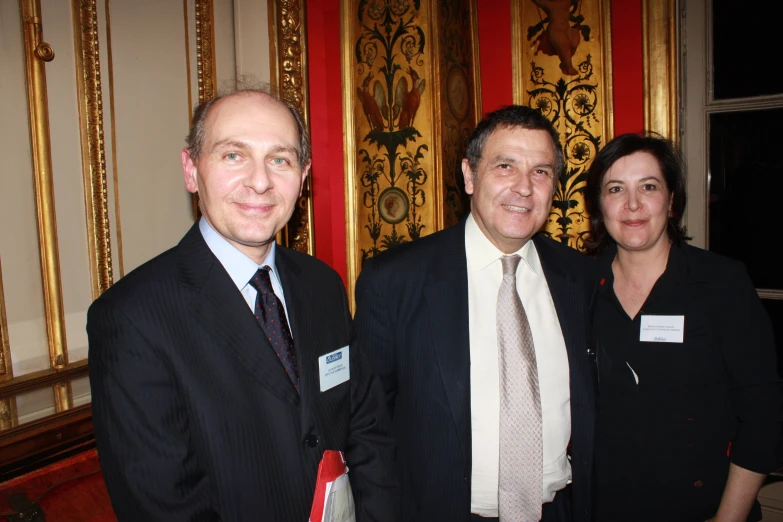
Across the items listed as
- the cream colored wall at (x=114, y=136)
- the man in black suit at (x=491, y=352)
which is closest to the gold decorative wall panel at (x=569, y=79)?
the man in black suit at (x=491, y=352)

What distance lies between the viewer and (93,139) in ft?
7.09

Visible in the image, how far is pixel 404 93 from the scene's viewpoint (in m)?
2.74

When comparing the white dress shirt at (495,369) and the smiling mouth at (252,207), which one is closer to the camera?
the smiling mouth at (252,207)

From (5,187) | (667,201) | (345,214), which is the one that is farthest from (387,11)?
(5,187)

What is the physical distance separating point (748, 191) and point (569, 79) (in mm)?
1107

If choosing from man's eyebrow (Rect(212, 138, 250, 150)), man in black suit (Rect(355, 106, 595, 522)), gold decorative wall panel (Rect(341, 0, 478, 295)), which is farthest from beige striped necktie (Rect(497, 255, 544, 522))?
gold decorative wall panel (Rect(341, 0, 478, 295))

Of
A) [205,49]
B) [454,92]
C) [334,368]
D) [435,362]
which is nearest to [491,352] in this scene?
[435,362]

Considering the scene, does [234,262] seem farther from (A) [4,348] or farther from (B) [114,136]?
(B) [114,136]

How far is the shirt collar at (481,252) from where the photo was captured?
5.44 feet

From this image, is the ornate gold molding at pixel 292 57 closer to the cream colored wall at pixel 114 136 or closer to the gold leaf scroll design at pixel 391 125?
the cream colored wall at pixel 114 136

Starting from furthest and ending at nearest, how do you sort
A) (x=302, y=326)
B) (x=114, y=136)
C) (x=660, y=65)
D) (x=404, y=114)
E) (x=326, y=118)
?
(x=326, y=118), (x=404, y=114), (x=660, y=65), (x=114, y=136), (x=302, y=326)

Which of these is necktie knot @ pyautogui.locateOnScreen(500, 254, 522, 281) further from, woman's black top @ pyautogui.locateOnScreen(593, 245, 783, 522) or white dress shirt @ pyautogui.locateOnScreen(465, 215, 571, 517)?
woman's black top @ pyautogui.locateOnScreen(593, 245, 783, 522)

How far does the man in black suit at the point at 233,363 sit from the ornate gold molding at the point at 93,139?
108 centimetres

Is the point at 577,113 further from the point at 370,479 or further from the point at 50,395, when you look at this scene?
the point at 50,395
